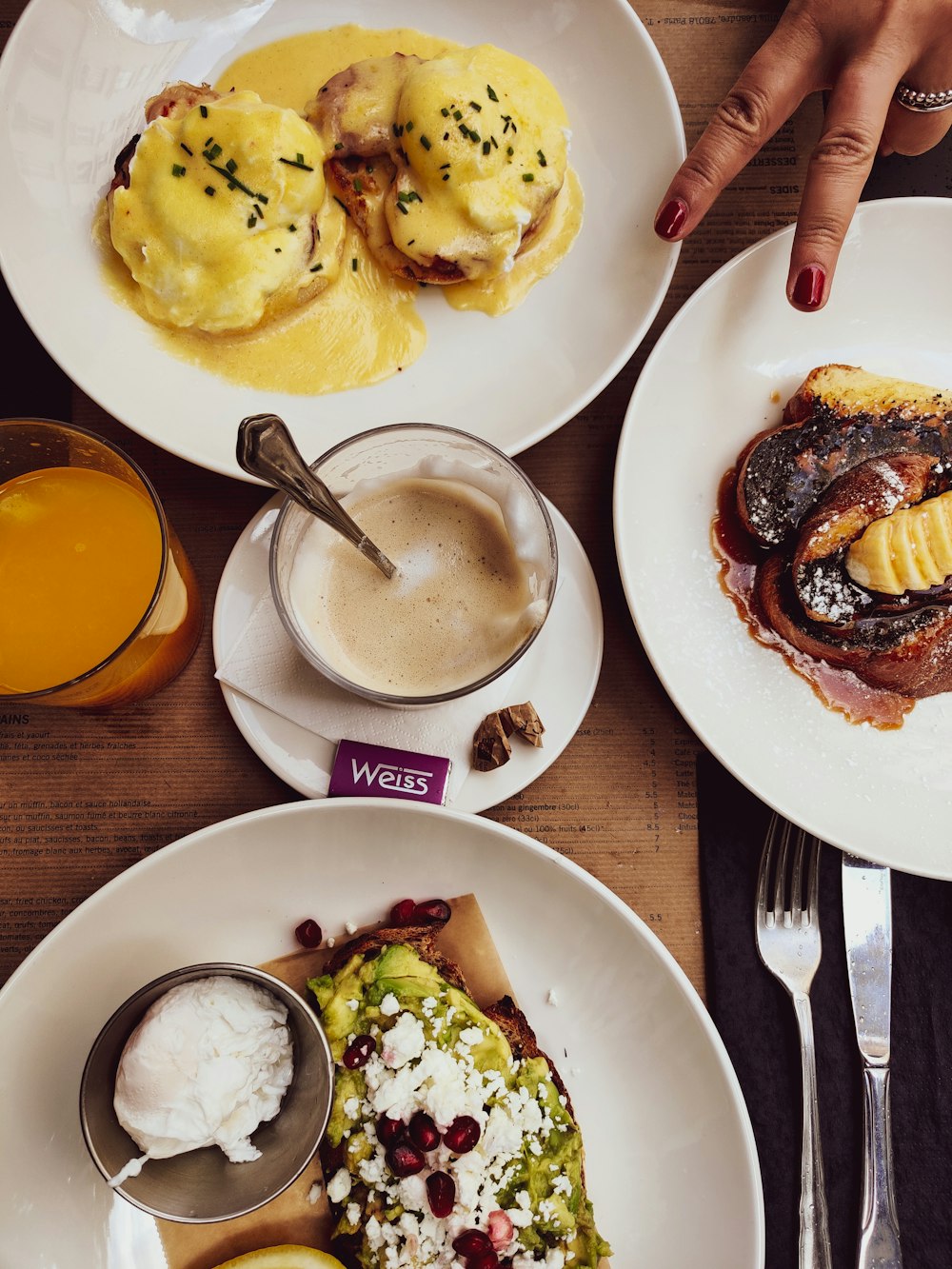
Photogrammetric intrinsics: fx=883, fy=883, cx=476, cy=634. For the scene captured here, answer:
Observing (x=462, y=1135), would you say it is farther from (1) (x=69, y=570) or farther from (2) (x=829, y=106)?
(2) (x=829, y=106)

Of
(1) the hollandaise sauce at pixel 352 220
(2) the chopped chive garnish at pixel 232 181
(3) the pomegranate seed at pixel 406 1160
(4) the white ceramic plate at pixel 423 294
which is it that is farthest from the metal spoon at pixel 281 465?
(3) the pomegranate seed at pixel 406 1160

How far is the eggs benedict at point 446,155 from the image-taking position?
171 cm

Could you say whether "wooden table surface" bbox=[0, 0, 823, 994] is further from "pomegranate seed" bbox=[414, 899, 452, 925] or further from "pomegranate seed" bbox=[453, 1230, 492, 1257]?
"pomegranate seed" bbox=[453, 1230, 492, 1257]

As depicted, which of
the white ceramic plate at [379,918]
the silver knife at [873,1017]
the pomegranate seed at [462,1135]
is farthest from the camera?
the silver knife at [873,1017]

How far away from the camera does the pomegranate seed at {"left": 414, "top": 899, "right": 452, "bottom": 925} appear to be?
1.71 m

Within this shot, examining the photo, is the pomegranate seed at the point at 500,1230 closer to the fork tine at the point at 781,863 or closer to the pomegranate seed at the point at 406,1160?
the pomegranate seed at the point at 406,1160

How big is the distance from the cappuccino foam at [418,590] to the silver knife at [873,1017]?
0.92 meters

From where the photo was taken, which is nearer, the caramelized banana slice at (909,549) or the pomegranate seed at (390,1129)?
the pomegranate seed at (390,1129)

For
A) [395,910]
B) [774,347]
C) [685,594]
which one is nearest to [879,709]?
[685,594]

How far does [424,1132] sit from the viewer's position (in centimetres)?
152

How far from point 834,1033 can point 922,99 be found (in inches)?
76.3

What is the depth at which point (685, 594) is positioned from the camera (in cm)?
183

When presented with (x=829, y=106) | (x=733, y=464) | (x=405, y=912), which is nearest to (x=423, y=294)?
(x=733, y=464)

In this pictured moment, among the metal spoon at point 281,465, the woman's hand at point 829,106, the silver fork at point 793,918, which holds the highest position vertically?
the woman's hand at point 829,106
